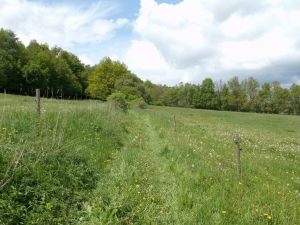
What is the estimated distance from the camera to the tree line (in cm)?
5325

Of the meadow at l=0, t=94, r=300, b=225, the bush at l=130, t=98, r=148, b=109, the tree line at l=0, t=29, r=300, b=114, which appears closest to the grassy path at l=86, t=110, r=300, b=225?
the meadow at l=0, t=94, r=300, b=225

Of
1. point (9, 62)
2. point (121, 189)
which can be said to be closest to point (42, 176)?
point (121, 189)

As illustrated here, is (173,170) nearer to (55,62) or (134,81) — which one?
(134,81)

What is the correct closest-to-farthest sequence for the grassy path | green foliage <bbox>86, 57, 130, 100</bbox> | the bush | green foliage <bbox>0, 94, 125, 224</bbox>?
green foliage <bbox>0, 94, 125, 224</bbox> → the grassy path → the bush → green foliage <bbox>86, 57, 130, 100</bbox>

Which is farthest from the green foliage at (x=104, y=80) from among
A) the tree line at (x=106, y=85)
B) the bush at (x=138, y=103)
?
the bush at (x=138, y=103)

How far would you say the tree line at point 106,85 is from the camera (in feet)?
175

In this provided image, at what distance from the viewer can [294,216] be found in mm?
4426

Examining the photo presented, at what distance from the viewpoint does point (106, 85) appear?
62.8m

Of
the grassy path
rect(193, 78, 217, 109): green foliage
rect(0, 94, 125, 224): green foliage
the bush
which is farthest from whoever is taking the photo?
rect(193, 78, 217, 109): green foliage

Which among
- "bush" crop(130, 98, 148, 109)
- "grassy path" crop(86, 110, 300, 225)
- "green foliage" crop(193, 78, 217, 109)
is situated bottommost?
"grassy path" crop(86, 110, 300, 225)

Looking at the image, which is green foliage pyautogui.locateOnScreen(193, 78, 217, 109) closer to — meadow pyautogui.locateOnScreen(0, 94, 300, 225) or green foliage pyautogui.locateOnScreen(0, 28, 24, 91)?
green foliage pyautogui.locateOnScreen(0, 28, 24, 91)

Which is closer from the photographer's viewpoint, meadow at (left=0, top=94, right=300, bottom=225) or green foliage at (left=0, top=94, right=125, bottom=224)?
green foliage at (left=0, top=94, right=125, bottom=224)

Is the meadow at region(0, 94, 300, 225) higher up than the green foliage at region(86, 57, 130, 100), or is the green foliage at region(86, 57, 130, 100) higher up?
the green foliage at region(86, 57, 130, 100)

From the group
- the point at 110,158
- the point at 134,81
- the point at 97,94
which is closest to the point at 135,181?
the point at 110,158
